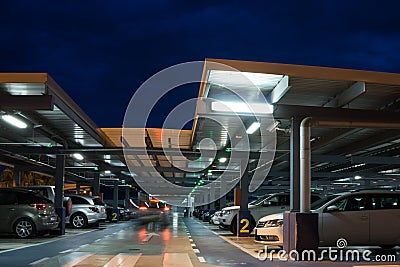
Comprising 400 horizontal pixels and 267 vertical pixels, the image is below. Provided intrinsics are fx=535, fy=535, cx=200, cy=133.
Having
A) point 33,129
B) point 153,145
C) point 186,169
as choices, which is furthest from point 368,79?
point 186,169

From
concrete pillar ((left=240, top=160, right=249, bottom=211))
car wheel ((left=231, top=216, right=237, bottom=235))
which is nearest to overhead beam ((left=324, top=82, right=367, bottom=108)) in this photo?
concrete pillar ((left=240, top=160, right=249, bottom=211))

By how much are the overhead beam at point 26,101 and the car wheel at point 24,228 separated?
547 cm

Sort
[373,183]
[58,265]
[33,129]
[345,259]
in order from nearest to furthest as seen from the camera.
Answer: [58,265]
[345,259]
[33,129]
[373,183]

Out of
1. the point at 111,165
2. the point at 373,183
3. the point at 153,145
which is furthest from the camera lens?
the point at 373,183

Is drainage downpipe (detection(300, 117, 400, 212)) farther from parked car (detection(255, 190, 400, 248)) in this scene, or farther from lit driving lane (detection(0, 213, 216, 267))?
lit driving lane (detection(0, 213, 216, 267))

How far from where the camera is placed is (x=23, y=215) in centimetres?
1678

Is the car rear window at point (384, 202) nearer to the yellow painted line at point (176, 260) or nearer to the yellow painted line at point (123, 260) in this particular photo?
the yellow painted line at point (176, 260)

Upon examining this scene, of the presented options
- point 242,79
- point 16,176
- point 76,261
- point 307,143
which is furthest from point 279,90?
point 16,176

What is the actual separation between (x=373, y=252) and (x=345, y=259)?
2078 millimetres

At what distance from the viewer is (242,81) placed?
11.7 meters

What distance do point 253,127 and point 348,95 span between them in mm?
Result: 3883

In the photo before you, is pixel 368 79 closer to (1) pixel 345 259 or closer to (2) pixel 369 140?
(1) pixel 345 259

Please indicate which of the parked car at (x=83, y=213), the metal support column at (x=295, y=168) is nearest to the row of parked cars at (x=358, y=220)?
the metal support column at (x=295, y=168)

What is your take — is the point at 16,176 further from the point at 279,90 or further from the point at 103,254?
the point at 279,90
